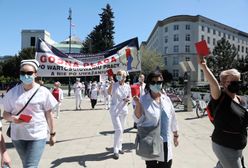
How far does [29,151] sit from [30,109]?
530mm

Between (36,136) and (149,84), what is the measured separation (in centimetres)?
161

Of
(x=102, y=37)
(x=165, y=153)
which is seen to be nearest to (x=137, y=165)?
(x=165, y=153)

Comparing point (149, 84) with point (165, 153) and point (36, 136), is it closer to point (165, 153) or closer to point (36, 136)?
point (165, 153)

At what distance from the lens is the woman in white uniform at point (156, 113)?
13.6 feet

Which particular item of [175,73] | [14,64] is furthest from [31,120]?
[175,73]

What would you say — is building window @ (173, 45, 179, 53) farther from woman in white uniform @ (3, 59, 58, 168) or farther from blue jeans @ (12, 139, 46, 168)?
blue jeans @ (12, 139, 46, 168)

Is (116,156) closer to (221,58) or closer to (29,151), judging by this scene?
(29,151)

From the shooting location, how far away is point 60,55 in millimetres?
9789

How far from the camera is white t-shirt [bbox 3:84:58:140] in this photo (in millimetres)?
4117

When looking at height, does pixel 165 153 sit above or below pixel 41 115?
below

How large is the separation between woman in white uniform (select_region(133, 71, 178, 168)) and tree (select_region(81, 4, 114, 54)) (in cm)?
6046

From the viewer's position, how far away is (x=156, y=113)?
164 inches

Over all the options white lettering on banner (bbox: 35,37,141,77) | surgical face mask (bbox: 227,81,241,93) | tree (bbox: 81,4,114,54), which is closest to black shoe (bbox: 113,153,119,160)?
white lettering on banner (bbox: 35,37,141,77)

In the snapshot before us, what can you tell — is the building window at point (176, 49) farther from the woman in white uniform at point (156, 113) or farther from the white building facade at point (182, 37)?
the woman in white uniform at point (156, 113)
